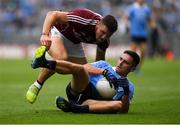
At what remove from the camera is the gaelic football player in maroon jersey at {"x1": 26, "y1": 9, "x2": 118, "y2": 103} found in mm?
11562

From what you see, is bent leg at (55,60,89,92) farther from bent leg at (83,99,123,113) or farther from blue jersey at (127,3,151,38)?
blue jersey at (127,3,151,38)

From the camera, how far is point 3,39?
36.2m

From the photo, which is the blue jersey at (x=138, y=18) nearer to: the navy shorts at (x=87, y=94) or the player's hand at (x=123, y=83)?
the navy shorts at (x=87, y=94)

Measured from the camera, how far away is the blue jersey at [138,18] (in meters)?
25.4

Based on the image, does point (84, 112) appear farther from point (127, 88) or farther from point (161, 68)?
point (161, 68)

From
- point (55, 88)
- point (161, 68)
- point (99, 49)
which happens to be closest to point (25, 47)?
point (161, 68)

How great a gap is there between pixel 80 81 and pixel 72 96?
381 millimetres

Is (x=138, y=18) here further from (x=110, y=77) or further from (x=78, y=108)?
(x=110, y=77)

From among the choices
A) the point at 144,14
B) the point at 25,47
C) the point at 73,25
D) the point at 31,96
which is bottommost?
the point at 25,47

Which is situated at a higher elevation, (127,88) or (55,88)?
(127,88)

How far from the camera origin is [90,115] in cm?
1113

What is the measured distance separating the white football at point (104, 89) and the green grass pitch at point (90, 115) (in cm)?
43

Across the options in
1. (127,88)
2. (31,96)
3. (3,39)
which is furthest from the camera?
(3,39)

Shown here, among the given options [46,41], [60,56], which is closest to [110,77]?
[46,41]
